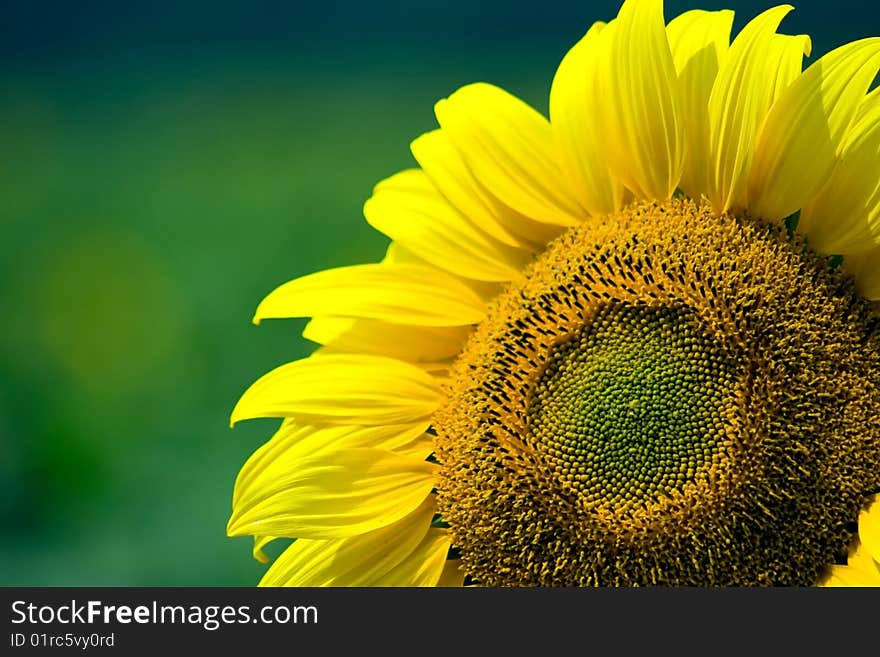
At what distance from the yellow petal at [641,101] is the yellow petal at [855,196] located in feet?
0.30

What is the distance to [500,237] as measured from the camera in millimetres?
726

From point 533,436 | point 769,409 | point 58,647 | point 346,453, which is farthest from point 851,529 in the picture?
point 58,647

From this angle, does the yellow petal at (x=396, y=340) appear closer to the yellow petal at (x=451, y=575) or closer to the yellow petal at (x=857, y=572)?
the yellow petal at (x=451, y=575)

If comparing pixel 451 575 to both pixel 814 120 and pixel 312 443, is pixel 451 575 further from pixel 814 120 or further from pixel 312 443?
pixel 814 120

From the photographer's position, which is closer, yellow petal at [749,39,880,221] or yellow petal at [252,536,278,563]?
yellow petal at [749,39,880,221]

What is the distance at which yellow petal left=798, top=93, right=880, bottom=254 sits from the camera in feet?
2.03

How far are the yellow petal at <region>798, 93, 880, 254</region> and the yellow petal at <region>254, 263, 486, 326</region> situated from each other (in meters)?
0.23

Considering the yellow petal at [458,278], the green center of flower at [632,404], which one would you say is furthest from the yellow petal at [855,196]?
the yellow petal at [458,278]

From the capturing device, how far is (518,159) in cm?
71

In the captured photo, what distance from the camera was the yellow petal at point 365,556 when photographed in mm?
727

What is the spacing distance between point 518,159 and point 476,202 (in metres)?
0.05

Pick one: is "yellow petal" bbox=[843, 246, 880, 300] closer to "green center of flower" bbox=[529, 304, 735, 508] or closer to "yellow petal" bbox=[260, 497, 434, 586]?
"green center of flower" bbox=[529, 304, 735, 508]

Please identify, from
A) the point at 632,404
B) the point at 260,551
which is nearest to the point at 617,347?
the point at 632,404

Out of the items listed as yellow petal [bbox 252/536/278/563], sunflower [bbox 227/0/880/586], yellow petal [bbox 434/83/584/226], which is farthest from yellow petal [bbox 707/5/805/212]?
yellow petal [bbox 252/536/278/563]
